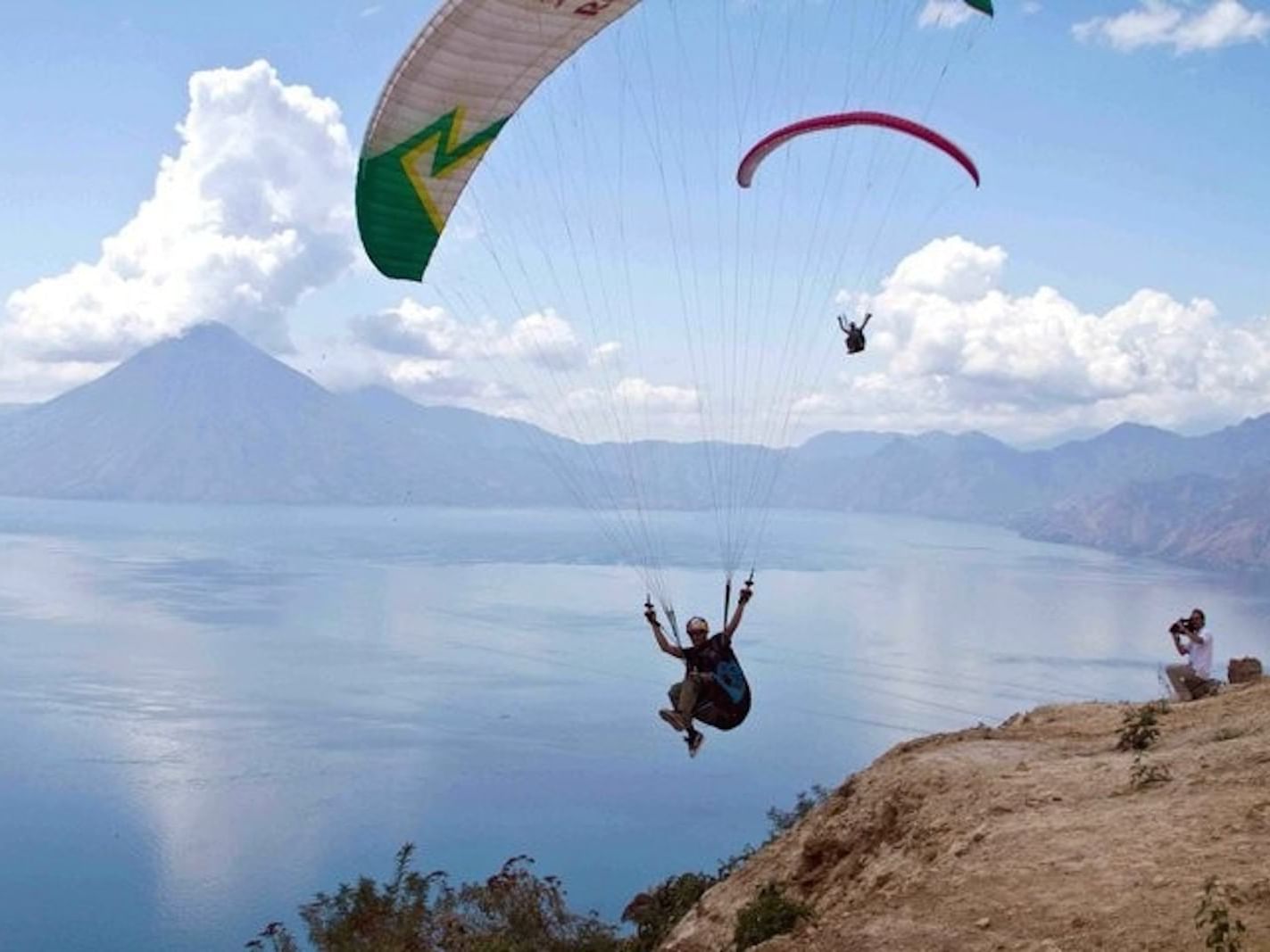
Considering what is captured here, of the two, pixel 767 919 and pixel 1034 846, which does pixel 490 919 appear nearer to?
pixel 767 919

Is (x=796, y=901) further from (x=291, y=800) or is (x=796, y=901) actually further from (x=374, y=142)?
(x=291, y=800)

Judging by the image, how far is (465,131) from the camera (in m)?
12.4

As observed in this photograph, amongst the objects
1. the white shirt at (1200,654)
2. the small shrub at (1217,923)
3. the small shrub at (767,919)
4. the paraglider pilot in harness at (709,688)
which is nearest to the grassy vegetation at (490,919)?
the small shrub at (767,919)

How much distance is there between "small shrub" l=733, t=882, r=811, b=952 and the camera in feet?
36.7

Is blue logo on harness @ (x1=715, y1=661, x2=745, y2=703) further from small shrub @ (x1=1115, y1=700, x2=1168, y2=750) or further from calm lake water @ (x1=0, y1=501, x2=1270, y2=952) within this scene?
calm lake water @ (x1=0, y1=501, x2=1270, y2=952)

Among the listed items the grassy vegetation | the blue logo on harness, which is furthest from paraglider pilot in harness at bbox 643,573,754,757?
the grassy vegetation

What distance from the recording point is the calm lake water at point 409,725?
59438 millimetres

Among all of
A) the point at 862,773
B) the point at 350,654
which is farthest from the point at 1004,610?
the point at 862,773

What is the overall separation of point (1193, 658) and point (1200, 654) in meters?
0.12

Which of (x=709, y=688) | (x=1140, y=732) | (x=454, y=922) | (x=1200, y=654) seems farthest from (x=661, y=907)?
(x=1140, y=732)

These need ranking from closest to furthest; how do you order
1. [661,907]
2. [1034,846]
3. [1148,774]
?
[1034,846] → [1148,774] → [661,907]

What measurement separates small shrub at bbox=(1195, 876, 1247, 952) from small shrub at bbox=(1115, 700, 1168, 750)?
463 centimetres

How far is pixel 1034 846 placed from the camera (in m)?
9.34

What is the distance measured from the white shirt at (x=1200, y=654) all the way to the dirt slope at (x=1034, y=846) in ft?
3.68
